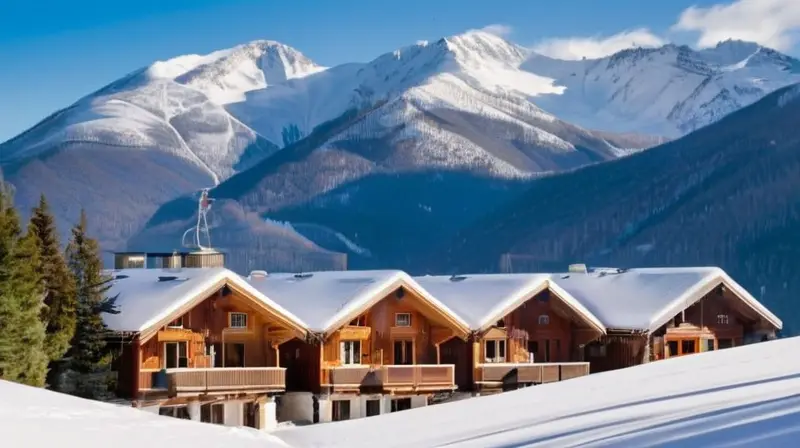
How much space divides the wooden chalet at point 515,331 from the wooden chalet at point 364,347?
80cm

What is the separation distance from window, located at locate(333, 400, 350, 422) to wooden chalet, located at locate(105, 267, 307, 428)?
2.34 metres

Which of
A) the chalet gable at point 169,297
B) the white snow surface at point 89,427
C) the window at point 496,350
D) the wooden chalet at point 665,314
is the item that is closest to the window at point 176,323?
the chalet gable at point 169,297

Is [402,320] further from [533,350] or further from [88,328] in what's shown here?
[88,328]

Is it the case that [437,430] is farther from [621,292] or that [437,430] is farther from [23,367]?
[621,292]

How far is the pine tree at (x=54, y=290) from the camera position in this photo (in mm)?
33625

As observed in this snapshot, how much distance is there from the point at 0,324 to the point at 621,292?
76.8ft

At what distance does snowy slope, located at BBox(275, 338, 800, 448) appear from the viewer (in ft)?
53.9

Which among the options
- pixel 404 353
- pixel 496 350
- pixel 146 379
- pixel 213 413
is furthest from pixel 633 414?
pixel 496 350

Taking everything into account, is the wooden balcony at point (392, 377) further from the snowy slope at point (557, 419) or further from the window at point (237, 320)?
the snowy slope at point (557, 419)

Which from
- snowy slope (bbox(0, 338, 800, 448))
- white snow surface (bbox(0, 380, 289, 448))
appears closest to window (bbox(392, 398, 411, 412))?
snowy slope (bbox(0, 338, 800, 448))

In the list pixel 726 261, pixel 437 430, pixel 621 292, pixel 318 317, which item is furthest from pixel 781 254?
pixel 437 430

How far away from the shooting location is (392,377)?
4016cm

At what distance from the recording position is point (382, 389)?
1577 inches

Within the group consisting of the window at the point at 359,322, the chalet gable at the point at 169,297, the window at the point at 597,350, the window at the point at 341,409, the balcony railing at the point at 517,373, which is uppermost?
the chalet gable at the point at 169,297
